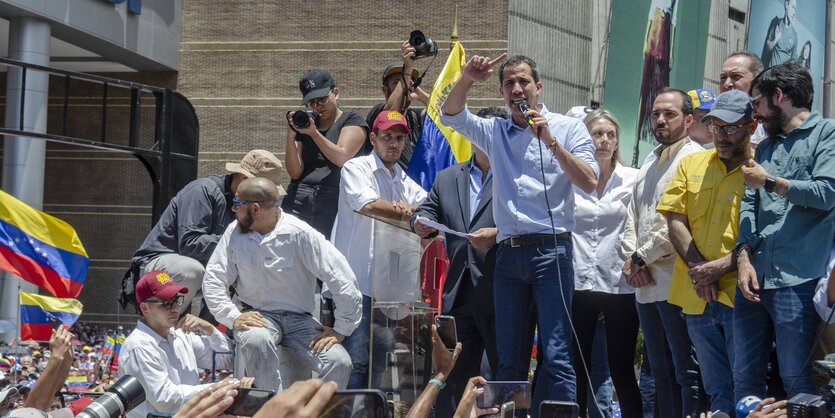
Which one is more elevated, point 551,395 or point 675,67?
point 675,67

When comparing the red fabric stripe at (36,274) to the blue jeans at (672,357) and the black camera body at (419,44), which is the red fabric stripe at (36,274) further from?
the blue jeans at (672,357)

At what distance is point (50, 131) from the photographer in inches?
1390

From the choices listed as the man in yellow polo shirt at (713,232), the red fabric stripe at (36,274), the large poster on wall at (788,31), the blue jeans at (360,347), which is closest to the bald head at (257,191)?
the blue jeans at (360,347)

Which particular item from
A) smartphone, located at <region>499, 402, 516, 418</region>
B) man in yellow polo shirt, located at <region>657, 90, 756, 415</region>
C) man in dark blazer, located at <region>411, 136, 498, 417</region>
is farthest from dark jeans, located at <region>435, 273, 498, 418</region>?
smartphone, located at <region>499, 402, 516, 418</region>

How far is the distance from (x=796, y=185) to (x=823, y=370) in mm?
1475

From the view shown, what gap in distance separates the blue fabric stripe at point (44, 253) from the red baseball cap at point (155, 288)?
8892mm

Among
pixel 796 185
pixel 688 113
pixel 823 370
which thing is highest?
pixel 688 113

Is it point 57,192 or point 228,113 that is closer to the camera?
point 228,113

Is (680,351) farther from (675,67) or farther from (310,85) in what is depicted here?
(675,67)

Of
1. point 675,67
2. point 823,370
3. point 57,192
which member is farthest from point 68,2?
point 823,370


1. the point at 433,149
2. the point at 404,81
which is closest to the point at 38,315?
the point at 433,149

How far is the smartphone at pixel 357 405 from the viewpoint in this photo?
2.66 metres

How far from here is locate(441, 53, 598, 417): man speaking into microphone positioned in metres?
5.79

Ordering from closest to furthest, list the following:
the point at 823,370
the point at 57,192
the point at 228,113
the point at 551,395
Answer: the point at 823,370, the point at 551,395, the point at 228,113, the point at 57,192
